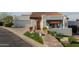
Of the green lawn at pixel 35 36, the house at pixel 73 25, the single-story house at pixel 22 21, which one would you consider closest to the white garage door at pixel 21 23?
the single-story house at pixel 22 21

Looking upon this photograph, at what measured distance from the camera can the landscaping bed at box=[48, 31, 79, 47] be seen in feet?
8.06

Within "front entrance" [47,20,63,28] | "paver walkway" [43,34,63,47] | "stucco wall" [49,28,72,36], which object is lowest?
"paver walkway" [43,34,63,47]

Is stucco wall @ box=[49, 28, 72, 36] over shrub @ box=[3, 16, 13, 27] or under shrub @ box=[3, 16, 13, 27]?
under

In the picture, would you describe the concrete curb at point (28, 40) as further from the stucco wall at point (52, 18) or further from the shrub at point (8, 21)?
the stucco wall at point (52, 18)

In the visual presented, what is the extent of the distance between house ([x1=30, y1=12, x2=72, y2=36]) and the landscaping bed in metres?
0.04

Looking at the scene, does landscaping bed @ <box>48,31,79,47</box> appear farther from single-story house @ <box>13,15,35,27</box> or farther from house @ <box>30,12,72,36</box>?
single-story house @ <box>13,15,35,27</box>

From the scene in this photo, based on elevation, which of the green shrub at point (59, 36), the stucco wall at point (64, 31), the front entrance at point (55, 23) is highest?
the front entrance at point (55, 23)

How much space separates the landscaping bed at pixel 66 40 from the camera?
2.46m

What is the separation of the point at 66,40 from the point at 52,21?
29 cm

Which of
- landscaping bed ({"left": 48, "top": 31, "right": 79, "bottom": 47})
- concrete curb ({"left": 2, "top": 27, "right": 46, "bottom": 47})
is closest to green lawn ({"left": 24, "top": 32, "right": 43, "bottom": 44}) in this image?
concrete curb ({"left": 2, "top": 27, "right": 46, "bottom": 47})

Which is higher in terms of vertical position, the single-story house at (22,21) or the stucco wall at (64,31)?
the single-story house at (22,21)

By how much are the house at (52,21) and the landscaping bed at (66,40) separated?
0.14 ft
